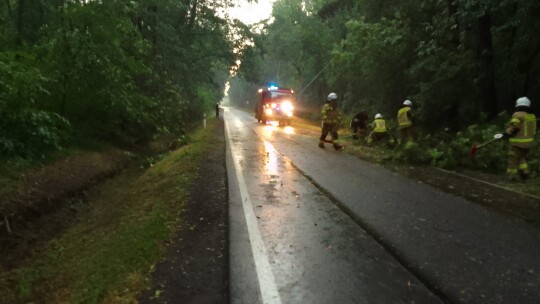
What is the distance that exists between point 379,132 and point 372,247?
10.6 metres

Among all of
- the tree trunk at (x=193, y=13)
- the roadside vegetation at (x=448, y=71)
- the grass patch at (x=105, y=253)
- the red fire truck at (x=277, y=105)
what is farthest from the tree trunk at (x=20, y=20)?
the red fire truck at (x=277, y=105)

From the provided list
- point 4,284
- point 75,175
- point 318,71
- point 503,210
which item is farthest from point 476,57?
point 318,71

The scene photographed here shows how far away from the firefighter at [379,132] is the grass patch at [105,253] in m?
8.48

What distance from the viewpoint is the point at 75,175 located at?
9336mm

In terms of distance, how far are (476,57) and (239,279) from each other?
49.2 ft

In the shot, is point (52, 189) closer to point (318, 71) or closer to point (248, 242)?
point (248, 242)

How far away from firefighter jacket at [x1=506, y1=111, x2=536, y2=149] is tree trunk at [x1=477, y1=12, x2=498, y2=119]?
7212mm

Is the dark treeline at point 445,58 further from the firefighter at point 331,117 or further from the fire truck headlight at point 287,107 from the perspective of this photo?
the firefighter at point 331,117

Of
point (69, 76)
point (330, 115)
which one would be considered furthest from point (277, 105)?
point (69, 76)

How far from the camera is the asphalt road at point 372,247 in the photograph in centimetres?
375

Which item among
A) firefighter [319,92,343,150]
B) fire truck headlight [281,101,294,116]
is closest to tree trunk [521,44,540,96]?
firefighter [319,92,343,150]

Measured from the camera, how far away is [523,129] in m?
8.58

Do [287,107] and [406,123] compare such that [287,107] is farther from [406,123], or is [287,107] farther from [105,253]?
[105,253]

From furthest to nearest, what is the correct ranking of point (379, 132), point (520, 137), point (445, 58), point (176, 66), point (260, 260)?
1. point (176, 66)
2. point (445, 58)
3. point (379, 132)
4. point (520, 137)
5. point (260, 260)
